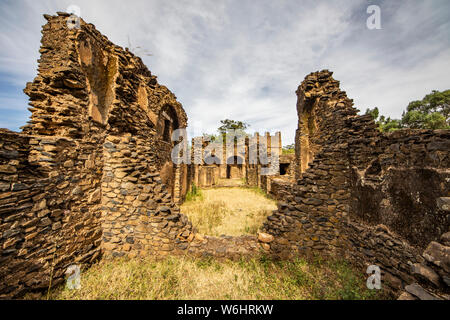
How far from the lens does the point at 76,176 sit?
3.23 meters

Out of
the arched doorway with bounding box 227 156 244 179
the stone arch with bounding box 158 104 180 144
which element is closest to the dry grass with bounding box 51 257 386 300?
the stone arch with bounding box 158 104 180 144

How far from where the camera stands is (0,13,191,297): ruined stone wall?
239cm

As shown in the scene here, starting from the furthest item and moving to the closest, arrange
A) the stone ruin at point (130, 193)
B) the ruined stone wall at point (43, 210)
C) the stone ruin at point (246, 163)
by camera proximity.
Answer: the stone ruin at point (246, 163) < the stone ruin at point (130, 193) < the ruined stone wall at point (43, 210)

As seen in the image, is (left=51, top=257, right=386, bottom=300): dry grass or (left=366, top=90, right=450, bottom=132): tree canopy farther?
(left=366, top=90, right=450, bottom=132): tree canopy

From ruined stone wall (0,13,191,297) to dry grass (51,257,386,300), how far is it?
1.59 feet

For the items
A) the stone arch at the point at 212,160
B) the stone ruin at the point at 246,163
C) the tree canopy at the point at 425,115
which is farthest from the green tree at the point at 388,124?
the stone arch at the point at 212,160

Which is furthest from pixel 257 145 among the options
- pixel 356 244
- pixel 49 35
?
pixel 49 35

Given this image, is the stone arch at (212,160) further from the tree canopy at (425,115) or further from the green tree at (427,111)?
the green tree at (427,111)

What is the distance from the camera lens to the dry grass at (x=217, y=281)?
8.38ft

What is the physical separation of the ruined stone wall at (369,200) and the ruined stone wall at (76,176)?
125 inches

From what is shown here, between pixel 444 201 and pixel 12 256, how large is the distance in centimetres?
665

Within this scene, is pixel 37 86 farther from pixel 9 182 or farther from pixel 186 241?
pixel 186 241

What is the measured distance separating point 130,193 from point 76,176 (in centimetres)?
112

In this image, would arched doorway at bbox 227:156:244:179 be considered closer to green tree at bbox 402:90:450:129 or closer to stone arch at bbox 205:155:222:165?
stone arch at bbox 205:155:222:165
